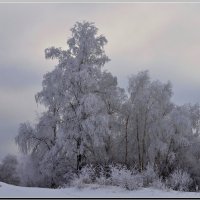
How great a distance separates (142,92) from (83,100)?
6.67 m

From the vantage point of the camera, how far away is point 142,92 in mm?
31906

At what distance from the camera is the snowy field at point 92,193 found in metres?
13.4

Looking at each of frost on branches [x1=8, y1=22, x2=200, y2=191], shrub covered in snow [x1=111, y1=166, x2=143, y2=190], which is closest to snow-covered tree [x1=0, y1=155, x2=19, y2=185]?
frost on branches [x1=8, y1=22, x2=200, y2=191]

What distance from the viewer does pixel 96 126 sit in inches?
1042

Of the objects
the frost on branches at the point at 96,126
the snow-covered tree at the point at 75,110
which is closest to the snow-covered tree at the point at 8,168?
the frost on branches at the point at 96,126

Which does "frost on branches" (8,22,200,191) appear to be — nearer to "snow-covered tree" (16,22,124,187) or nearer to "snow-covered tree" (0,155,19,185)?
"snow-covered tree" (16,22,124,187)

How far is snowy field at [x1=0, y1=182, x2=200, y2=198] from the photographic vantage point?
13.4 meters

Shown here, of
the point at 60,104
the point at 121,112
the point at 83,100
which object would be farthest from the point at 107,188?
the point at 121,112

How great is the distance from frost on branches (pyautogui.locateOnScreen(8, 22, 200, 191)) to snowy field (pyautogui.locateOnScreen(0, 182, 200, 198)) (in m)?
8.93

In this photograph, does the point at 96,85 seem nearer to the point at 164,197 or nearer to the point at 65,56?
the point at 65,56

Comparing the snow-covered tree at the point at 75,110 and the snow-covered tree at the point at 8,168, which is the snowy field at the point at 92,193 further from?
the snow-covered tree at the point at 8,168

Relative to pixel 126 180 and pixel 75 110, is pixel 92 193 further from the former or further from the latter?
pixel 75 110

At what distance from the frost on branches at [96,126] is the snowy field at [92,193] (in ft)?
29.3

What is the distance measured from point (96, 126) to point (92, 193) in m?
12.5
